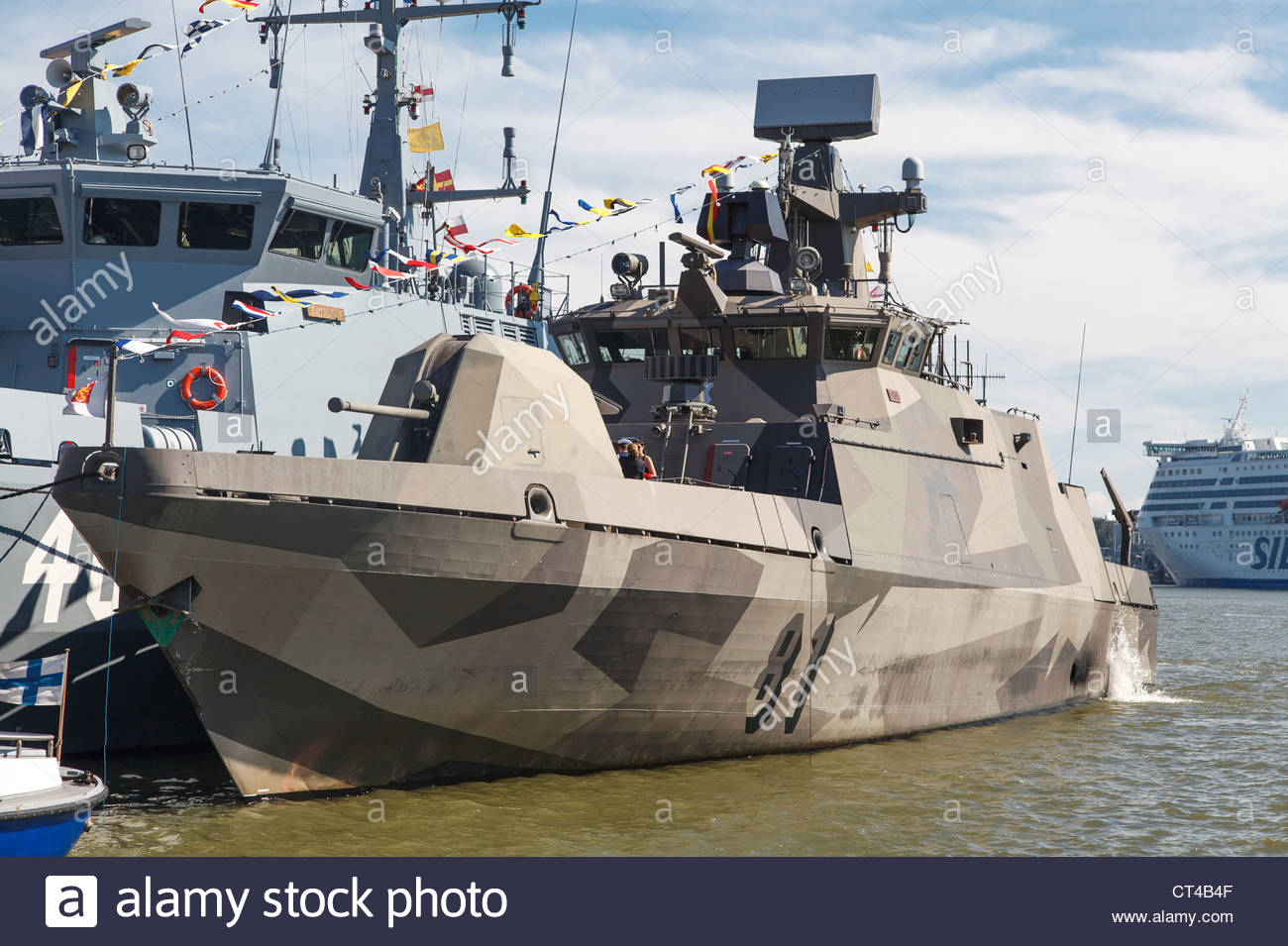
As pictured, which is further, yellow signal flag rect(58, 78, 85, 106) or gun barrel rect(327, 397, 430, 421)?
yellow signal flag rect(58, 78, 85, 106)

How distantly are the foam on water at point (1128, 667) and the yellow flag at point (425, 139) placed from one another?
14378 millimetres

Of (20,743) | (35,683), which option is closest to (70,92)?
(35,683)

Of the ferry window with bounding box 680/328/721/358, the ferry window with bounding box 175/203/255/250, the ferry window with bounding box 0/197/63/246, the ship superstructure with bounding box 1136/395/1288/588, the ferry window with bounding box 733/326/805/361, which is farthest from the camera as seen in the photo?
the ship superstructure with bounding box 1136/395/1288/588

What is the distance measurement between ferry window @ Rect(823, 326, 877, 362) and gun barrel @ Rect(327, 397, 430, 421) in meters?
5.23

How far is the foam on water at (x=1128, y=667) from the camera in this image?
18.0 m

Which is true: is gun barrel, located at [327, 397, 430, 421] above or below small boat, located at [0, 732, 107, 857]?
above

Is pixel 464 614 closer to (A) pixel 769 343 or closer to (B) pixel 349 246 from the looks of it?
(A) pixel 769 343

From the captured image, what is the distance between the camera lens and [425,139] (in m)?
23.1

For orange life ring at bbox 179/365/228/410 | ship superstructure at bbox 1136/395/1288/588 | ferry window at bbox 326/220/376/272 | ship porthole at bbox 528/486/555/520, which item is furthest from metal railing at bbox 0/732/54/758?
ship superstructure at bbox 1136/395/1288/588

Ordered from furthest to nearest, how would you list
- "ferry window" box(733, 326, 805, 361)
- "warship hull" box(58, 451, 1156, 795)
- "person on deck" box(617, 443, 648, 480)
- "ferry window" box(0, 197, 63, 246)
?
"ferry window" box(0, 197, 63, 246) → "ferry window" box(733, 326, 805, 361) → "person on deck" box(617, 443, 648, 480) → "warship hull" box(58, 451, 1156, 795)

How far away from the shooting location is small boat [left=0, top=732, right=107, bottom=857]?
23.3 feet

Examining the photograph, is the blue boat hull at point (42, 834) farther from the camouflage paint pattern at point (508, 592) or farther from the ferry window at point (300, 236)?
the ferry window at point (300, 236)

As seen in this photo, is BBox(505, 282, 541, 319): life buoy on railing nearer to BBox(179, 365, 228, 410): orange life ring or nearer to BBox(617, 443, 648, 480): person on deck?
BBox(179, 365, 228, 410): orange life ring
